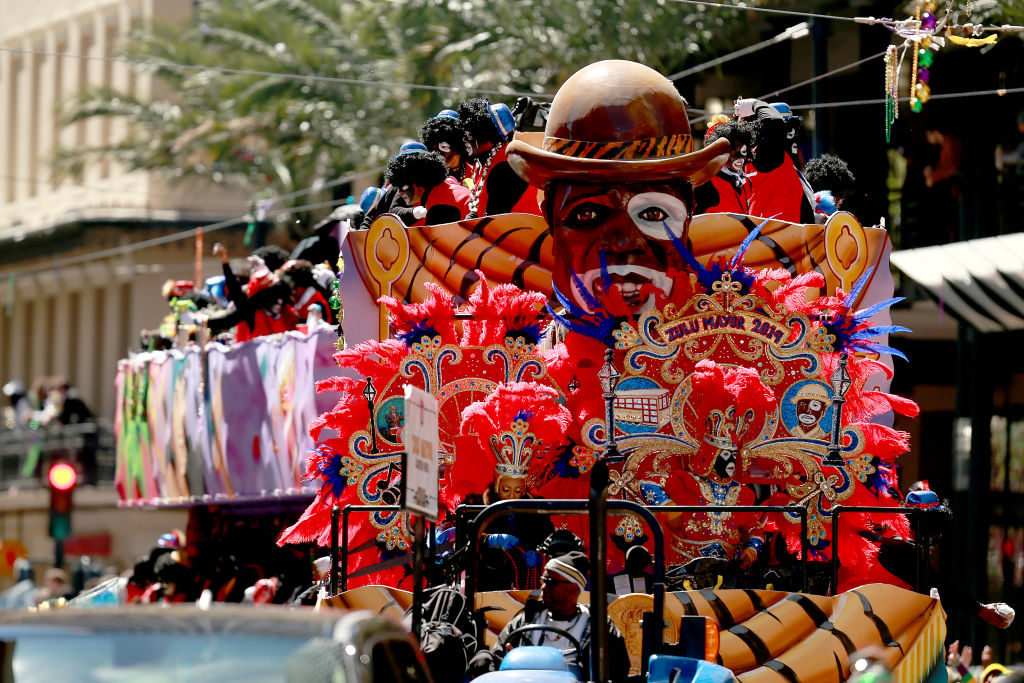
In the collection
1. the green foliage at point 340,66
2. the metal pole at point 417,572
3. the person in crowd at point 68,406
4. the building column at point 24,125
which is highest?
the building column at point 24,125

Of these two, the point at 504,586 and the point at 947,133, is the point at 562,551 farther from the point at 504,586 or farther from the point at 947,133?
the point at 947,133

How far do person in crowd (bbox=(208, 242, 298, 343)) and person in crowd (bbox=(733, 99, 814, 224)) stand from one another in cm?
583

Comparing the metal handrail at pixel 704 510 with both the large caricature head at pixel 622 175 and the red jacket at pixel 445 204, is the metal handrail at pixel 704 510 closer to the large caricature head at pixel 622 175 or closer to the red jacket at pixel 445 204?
the large caricature head at pixel 622 175

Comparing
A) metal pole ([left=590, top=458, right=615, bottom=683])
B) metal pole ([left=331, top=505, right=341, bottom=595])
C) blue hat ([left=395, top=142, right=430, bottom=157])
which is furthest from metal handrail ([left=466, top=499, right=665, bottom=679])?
blue hat ([left=395, top=142, right=430, bottom=157])

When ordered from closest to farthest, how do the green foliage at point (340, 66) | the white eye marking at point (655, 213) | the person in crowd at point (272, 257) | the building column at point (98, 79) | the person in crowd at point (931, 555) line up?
the person in crowd at point (931, 555), the white eye marking at point (655, 213), the person in crowd at point (272, 257), the green foliage at point (340, 66), the building column at point (98, 79)

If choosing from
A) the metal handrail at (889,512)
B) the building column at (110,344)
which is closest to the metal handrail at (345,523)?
the metal handrail at (889,512)

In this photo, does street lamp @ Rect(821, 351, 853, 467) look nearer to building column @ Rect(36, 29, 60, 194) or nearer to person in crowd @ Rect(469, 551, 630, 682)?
person in crowd @ Rect(469, 551, 630, 682)

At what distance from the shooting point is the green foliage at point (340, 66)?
2217 centimetres

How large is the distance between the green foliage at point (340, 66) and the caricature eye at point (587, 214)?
9984 mm

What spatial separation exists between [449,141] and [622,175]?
2659 millimetres

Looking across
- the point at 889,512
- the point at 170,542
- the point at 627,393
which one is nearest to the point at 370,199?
the point at 627,393

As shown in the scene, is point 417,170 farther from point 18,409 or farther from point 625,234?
point 18,409

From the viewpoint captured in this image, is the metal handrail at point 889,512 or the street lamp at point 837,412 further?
the street lamp at point 837,412

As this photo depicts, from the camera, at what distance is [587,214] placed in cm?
1074
